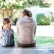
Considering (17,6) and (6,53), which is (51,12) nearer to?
(17,6)

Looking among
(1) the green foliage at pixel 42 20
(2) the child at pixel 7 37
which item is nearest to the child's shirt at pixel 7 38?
(2) the child at pixel 7 37

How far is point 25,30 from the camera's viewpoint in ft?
9.92

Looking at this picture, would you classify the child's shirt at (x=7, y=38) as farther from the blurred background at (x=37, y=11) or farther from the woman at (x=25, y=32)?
the blurred background at (x=37, y=11)

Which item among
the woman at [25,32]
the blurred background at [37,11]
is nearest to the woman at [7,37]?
the woman at [25,32]

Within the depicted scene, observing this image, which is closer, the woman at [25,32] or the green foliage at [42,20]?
the woman at [25,32]

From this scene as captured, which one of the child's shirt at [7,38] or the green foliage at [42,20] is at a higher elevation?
the green foliage at [42,20]

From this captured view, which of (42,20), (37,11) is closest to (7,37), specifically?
(42,20)

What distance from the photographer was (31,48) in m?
2.96

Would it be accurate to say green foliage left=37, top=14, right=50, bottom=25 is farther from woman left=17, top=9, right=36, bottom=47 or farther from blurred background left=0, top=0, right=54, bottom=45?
woman left=17, top=9, right=36, bottom=47

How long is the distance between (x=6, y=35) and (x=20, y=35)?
0.81 ft

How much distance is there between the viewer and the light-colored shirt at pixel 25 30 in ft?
9.88

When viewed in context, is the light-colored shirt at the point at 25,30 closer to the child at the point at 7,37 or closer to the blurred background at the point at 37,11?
the child at the point at 7,37

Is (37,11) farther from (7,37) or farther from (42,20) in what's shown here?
(7,37)

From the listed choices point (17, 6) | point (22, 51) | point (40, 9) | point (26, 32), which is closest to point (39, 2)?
point (40, 9)
